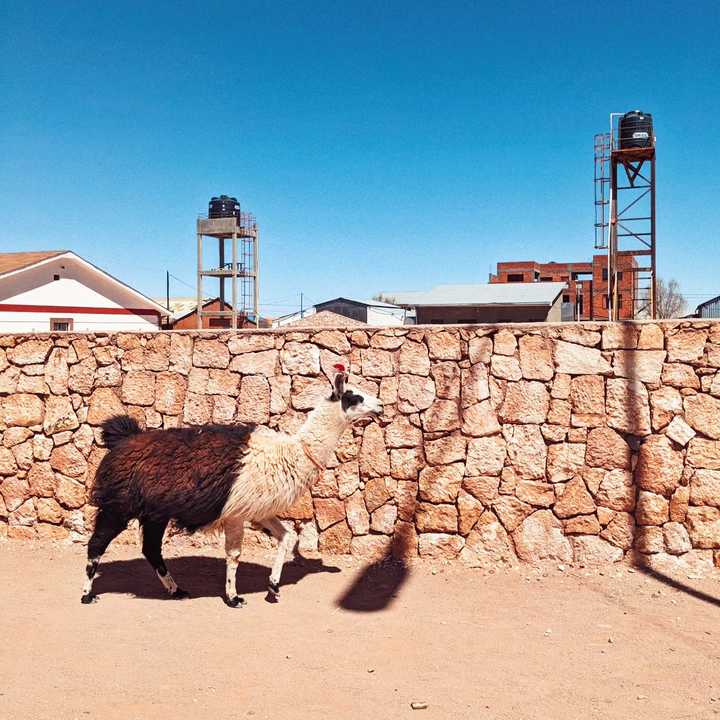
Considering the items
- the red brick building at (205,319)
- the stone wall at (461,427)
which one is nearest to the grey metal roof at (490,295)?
the red brick building at (205,319)

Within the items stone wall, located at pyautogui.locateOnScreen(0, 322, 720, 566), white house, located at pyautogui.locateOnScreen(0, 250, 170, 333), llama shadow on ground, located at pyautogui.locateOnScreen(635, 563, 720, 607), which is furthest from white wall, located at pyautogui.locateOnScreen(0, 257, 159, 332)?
llama shadow on ground, located at pyautogui.locateOnScreen(635, 563, 720, 607)

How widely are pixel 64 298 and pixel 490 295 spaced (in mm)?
16302

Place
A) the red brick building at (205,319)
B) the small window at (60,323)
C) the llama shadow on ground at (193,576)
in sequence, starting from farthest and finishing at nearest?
the red brick building at (205,319), the small window at (60,323), the llama shadow on ground at (193,576)

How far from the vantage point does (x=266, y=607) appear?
259 inches

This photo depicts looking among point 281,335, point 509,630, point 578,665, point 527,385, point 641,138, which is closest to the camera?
point 578,665

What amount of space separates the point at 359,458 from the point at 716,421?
341 centimetres

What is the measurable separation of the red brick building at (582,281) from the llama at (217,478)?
80.9 feet

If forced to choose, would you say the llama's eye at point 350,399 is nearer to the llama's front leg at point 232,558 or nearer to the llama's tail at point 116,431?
the llama's front leg at point 232,558

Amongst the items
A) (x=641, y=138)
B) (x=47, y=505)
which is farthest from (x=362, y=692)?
(x=641, y=138)

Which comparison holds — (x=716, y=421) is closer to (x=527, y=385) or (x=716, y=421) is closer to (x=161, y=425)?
(x=527, y=385)

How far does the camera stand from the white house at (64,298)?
2402 cm

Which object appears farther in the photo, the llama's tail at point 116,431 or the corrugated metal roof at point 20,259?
the corrugated metal roof at point 20,259

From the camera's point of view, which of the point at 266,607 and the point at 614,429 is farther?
the point at 614,429

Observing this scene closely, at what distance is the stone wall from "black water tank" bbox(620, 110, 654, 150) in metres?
18.3
